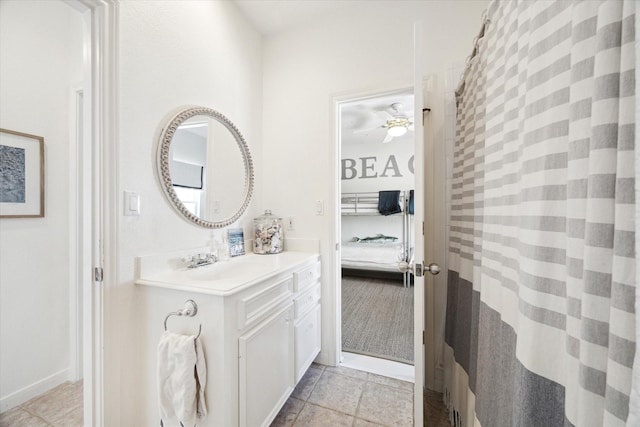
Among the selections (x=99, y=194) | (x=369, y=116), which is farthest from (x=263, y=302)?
(x=369, y=116)

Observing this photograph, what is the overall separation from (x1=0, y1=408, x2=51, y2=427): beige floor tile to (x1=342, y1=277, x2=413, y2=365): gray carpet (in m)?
Result: 1.95

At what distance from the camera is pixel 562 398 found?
0.56 metres

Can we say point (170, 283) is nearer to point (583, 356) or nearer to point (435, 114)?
point (583, 356)

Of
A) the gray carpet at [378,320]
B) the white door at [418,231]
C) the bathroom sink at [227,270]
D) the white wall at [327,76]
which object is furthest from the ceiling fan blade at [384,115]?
the bathroom sink at [227,270]

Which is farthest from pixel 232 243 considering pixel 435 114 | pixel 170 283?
pixel 435 114

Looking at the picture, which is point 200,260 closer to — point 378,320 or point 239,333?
point 239,333

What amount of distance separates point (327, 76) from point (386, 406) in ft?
7.79

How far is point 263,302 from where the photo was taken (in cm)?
121

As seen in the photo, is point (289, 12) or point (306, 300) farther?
point (289, 12)

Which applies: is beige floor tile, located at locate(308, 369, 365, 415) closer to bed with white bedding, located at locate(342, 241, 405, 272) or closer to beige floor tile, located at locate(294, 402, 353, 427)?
beige floor tile, located at locate(294, 402, 353, 427)

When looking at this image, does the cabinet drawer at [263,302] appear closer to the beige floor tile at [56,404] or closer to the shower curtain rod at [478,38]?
the beige floor tile at [56,404]

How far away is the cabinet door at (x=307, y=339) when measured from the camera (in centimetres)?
153

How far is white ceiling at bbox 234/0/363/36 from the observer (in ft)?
6.04

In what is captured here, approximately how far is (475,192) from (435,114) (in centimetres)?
78
